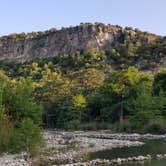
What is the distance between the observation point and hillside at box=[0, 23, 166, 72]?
121519 millimetres

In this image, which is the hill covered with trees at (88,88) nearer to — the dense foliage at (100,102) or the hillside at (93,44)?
the dense foliage at (100,102)

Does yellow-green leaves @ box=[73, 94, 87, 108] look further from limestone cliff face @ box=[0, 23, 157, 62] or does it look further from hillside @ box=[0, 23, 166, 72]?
limestone cliff face @ box=[0, 23, 157, 62]

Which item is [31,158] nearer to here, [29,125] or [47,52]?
[29,125]

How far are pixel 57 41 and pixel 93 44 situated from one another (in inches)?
671

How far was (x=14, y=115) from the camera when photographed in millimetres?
38344

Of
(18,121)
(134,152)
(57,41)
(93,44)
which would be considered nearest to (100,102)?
(134,152)

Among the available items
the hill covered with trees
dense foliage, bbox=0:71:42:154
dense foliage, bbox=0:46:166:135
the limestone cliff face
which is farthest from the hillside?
dense foliage, bbox=0:71:42:154

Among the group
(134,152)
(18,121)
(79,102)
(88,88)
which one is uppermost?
(88,88)

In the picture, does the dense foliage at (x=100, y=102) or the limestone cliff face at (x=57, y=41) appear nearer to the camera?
the dense foliage at (x=100, y=102)

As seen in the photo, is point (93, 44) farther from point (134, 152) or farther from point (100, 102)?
point (134, 152)

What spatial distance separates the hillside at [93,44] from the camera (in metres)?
122

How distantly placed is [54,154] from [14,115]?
4381 millimetres

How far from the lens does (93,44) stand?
146375 millimetres

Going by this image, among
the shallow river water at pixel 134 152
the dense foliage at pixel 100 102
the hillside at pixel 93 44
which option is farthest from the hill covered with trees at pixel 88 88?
the shallow river water at pixel 134 152
